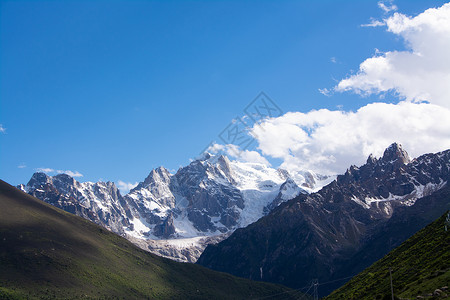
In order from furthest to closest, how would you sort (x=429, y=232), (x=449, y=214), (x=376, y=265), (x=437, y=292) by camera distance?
(x=376, y=265), (x=429, y=232), (x=449, y=214), (x=437, y=292)

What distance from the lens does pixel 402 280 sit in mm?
100000

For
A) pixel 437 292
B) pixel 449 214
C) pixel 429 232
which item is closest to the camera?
pixel 437 292

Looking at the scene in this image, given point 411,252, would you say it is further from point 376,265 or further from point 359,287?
point 376,265

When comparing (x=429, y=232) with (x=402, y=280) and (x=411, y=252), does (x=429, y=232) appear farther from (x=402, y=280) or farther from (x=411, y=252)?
(x=402, y=280)

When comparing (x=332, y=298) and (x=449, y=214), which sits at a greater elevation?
(x=449, y=214)

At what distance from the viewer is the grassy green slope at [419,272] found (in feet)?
271

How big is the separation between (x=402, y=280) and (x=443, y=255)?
10114mm

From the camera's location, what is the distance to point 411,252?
411 feet

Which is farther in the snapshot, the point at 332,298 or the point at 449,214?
the point at 332,298

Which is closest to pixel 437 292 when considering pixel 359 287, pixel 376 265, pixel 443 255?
pixel 443 255

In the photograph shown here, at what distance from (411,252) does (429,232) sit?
49.7 ft

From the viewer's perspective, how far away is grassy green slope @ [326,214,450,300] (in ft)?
271

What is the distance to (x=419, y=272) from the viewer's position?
96.9 meters

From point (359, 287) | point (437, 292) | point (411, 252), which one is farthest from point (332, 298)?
point (437, 292)
